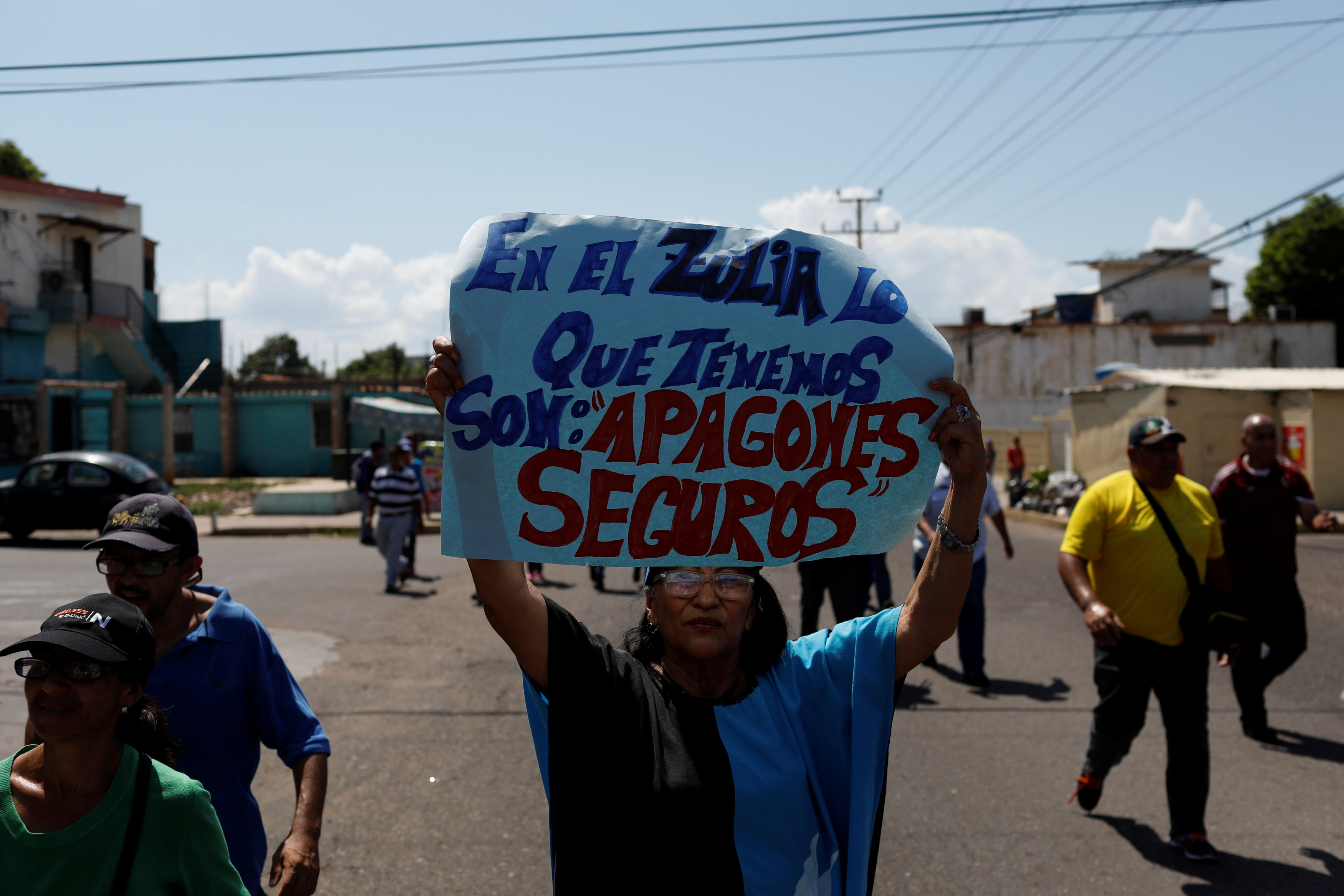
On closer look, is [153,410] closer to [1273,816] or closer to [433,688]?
[433,688]

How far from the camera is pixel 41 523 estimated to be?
17547 mm

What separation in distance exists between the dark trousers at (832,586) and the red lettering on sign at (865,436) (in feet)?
15.9

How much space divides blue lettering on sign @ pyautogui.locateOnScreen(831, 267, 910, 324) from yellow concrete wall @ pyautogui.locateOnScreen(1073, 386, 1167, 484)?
2158 cm

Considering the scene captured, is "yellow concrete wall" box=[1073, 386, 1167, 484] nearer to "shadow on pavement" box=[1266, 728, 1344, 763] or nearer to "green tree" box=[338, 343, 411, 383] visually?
"shadow on pavement" box=[1266, 728, 1344, 763]

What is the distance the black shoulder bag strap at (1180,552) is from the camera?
475 cm

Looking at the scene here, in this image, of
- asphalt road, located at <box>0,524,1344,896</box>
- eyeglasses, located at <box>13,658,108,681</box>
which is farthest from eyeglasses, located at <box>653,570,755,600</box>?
eyeglasses, located at <box>13,658,108,681</box>

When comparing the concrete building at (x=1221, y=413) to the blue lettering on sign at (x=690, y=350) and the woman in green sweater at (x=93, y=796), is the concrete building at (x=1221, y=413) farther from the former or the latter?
the woman in green sweater at (x=93, y=796)

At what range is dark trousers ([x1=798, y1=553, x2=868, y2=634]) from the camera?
7.35m

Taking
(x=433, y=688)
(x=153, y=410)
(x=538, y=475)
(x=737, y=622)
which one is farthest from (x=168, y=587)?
(x=153, y=410)

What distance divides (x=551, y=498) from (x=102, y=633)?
36.6 inches

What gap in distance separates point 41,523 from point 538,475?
Result: 18.5 meters

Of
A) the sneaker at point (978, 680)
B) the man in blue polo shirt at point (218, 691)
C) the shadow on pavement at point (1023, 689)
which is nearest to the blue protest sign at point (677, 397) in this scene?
the man in blue polo shirt at point (218, 691)

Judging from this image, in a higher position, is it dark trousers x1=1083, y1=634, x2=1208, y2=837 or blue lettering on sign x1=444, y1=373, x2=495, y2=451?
blue lettering on sign x1=444, y1=373, x2=495, y2=451

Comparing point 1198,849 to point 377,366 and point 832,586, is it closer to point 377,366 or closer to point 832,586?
point 832,586
